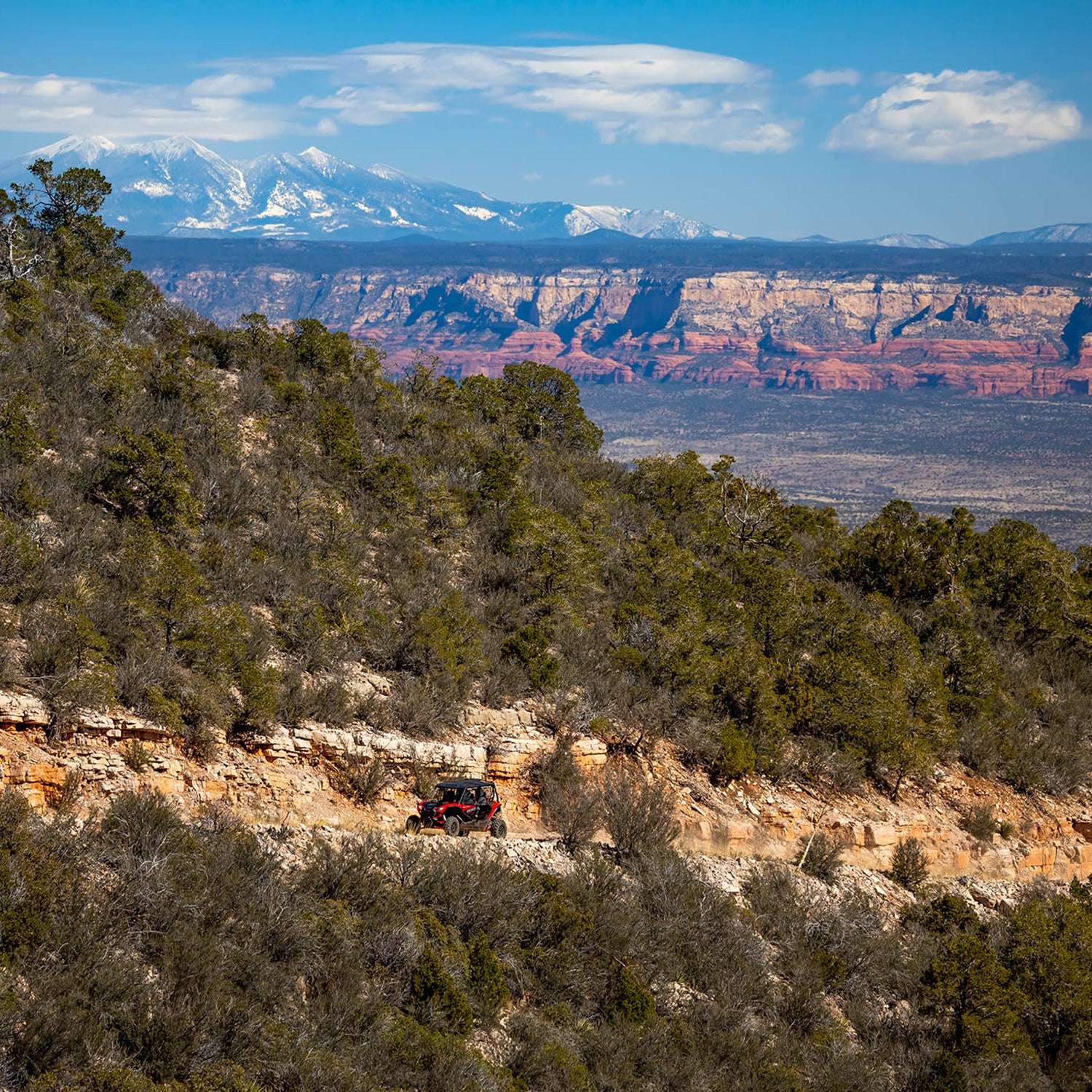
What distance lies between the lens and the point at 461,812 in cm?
1647

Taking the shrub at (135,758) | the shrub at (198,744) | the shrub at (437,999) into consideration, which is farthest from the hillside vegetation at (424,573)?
the shrub at (437,999)

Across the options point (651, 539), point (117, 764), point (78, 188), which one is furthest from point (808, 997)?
point (78, 188)

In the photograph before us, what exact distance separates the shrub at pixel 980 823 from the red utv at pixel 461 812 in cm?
1315

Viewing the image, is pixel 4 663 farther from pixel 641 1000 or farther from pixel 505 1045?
pixel 641 1000

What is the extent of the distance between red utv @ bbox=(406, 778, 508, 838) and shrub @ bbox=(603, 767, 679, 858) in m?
2.16

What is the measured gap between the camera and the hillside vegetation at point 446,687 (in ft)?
35.2

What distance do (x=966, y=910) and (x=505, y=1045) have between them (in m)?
11.1

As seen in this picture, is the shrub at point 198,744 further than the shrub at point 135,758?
Yes

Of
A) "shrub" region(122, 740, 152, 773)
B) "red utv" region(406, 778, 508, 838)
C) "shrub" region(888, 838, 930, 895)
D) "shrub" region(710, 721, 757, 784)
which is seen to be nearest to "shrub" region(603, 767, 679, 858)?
"red utv" region(406, 778, 508, 838)

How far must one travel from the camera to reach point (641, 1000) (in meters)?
13.0

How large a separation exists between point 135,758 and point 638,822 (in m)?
8.84

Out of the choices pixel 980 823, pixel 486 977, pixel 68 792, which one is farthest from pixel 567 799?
pixel 980 823

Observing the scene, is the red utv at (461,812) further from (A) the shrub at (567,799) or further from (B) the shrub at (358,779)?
(A) the shrub at (567,799)

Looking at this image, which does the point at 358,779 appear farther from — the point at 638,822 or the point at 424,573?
the point at 424,573
